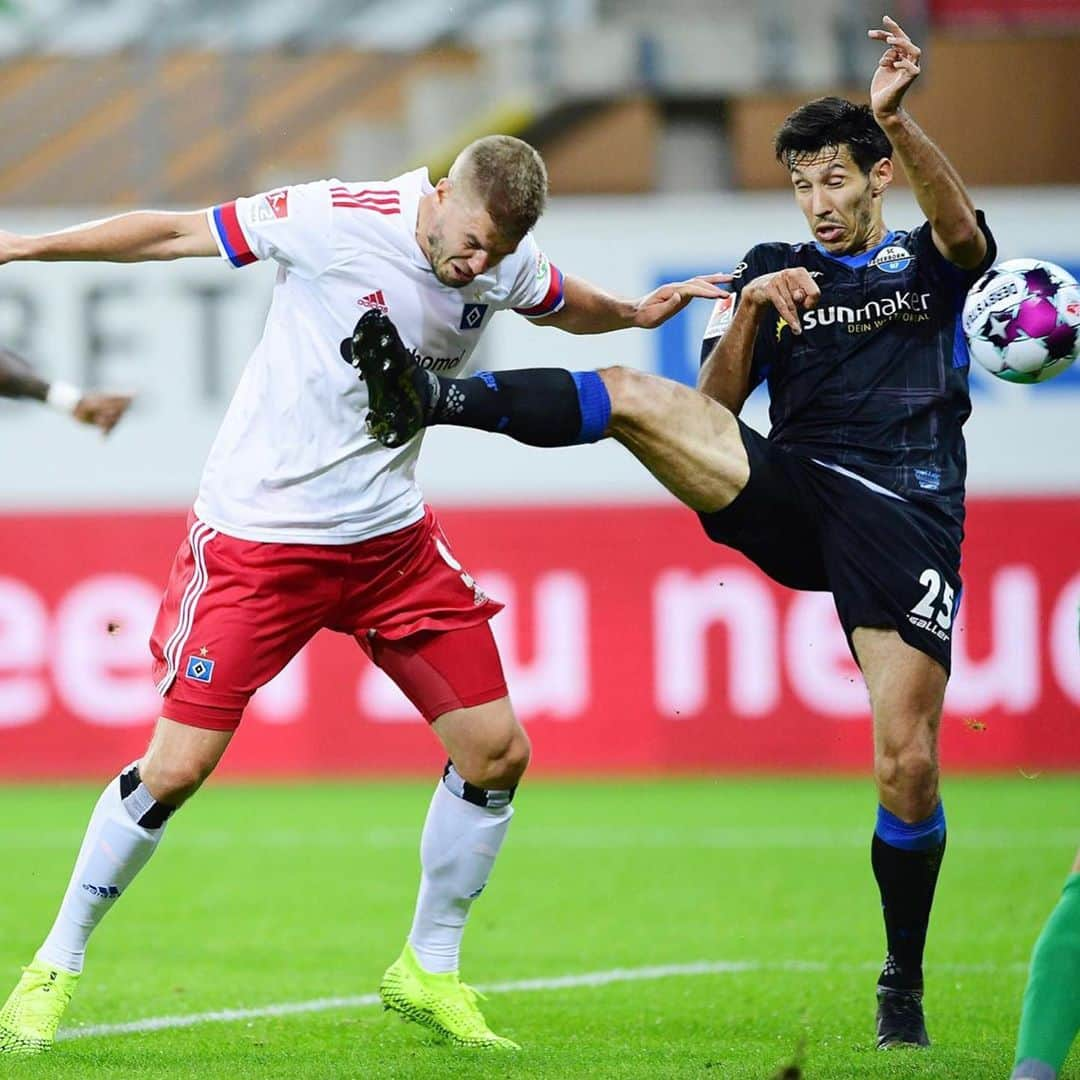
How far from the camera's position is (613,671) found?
12586 millimetres

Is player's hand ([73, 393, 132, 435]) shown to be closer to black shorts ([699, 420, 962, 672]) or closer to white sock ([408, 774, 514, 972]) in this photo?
white sock ([408, 774, 514, 972])

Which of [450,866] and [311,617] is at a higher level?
[311,617]

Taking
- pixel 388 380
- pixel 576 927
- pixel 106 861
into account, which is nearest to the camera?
pixel 388 380

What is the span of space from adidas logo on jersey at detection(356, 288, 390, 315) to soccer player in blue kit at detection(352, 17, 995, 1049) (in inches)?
13.9

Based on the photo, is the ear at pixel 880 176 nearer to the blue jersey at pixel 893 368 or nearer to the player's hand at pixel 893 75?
A: the blue jersey at pixel 893 368

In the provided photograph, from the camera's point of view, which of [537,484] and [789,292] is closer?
[789,292]

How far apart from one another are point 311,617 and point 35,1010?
1.21 metres

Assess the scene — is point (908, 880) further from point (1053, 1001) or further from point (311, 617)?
point (311, 617)

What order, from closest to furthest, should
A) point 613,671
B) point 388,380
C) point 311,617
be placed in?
point 388,380
point 311,617
point 613,671

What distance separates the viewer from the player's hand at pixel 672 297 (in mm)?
5297

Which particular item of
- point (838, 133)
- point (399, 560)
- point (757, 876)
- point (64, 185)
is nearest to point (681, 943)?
point (757, 876)

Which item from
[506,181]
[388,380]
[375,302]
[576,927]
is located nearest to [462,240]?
[506,181]

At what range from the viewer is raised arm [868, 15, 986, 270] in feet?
15.7

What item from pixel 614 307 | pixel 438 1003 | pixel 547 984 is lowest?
pixel 547 984
